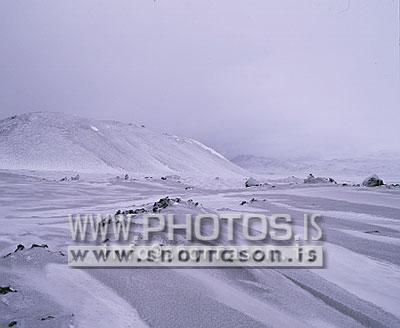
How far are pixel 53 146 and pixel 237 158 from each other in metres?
104

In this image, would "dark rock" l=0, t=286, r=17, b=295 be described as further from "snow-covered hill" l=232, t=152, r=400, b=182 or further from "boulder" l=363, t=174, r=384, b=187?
"snow-covered hill" l=232, t=152, r=400, b=182

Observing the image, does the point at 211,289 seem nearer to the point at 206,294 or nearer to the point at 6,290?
the point at 206,294

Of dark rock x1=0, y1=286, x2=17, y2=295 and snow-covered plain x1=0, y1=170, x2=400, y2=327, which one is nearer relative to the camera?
snow-covered plain x1=0, y1=170, x2=400, y2=327

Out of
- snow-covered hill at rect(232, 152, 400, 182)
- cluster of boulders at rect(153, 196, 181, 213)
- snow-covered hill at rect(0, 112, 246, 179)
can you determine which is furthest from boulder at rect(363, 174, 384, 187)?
snow-covered hill at rect(232, 152, 400, 182)

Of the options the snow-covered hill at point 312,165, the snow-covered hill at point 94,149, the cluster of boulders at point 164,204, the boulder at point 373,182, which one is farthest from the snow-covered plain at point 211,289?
the snow-covered hill at point 312,165

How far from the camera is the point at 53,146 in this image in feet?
87.4

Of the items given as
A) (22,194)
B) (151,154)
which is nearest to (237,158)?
(151,154)

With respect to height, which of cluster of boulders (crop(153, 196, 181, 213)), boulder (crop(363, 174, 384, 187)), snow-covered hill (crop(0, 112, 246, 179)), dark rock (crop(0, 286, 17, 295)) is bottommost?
dark rock (crop(0, 286, 17, 295))

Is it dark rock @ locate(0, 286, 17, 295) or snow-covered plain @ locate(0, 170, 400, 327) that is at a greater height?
dark rock @ locate(0, 286, 17, 295)

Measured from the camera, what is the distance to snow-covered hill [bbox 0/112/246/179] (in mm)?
24156

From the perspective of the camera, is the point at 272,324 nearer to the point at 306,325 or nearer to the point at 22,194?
the point at 306,325

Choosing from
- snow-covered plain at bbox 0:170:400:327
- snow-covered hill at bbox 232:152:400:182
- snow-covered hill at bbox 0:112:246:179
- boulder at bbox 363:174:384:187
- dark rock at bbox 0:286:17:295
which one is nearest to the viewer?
snow-covered plain at bbox 0:170:400:327

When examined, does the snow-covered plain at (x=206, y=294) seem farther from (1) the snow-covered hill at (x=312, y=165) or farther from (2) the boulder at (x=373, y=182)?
(1) the snow-covered hill at (x=312, y=165)

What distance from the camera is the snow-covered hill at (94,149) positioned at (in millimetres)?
24156
